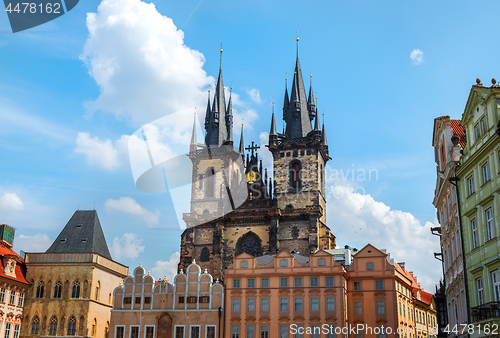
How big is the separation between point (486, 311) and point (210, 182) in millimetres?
49782

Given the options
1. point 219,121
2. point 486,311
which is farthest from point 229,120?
point 486,311

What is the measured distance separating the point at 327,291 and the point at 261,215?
20.5 metres

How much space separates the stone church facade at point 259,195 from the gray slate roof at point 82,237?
480 inches

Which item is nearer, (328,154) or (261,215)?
(261,215)

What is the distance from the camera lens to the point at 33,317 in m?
46.6

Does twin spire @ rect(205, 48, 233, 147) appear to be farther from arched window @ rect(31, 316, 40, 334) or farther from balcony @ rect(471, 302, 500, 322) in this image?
balcony @ rect(471, 302, 500, 322)

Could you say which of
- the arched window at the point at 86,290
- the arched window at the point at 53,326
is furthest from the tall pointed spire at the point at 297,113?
the arched window at the point at 53,326

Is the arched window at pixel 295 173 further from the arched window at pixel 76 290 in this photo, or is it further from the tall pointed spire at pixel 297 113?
the arched window at pixel 76 290

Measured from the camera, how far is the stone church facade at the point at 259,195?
60625 mm

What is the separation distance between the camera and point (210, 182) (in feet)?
222

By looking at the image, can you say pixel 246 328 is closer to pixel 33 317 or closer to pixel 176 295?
pixel 176 295

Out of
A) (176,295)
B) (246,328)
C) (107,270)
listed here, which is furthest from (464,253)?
(107,270)

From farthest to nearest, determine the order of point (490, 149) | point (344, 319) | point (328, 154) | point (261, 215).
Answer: point (328, 154), point (261, 215), point (344, 319), point (490, 149)

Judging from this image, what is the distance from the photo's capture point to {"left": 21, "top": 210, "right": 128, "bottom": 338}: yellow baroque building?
46.2 meters
